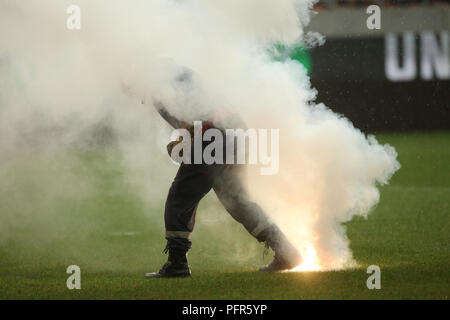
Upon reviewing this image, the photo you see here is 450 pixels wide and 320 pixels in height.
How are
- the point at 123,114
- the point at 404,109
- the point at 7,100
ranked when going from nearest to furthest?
the point at 7,100 → the point at 123,114 → the point at 404,109

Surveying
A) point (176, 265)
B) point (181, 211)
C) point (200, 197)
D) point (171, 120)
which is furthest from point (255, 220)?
point (171, 120)

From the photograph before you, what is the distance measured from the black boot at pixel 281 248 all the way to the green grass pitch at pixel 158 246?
0.50 feet

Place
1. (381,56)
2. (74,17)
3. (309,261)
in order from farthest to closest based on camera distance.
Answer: (381,56) → (74,17) → (309,261)

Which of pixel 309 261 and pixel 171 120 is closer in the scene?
pixel 171 120

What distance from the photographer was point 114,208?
37.5 feet

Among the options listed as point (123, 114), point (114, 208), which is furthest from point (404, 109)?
point (123, 114)

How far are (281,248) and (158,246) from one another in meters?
2.29

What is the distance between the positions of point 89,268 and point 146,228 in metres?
2.58

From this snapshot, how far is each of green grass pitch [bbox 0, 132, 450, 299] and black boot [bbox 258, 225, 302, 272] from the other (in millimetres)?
153

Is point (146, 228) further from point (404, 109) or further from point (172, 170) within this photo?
point (404, 109)

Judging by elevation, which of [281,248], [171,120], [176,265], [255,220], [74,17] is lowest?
[176,265]

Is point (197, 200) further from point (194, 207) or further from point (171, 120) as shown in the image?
point (171, 120)

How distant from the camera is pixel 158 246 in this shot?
8477mm

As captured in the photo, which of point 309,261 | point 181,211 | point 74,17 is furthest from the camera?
point 74,17
